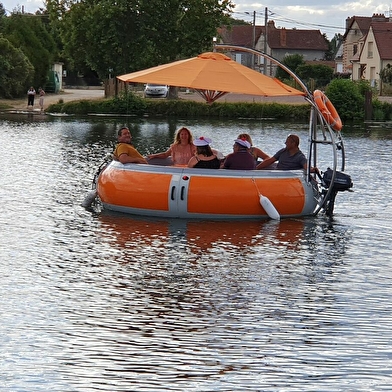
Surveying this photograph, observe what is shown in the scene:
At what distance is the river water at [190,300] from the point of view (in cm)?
925

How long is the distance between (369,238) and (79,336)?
25.9ft

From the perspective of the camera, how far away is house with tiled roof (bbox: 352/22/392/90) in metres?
87.4

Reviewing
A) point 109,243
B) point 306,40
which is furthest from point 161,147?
point 306,40

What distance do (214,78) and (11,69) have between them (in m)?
50.5

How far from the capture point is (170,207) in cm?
1811

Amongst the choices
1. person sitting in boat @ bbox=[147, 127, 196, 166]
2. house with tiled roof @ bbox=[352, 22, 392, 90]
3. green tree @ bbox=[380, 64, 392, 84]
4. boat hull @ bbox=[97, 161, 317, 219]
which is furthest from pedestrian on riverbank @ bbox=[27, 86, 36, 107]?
boat hull @ bbox=[97, 161, 317, 219]

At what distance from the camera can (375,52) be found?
89500mm

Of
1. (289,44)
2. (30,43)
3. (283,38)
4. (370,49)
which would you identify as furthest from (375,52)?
(283,38)

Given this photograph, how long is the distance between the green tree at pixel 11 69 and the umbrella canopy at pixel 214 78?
49.1 metres

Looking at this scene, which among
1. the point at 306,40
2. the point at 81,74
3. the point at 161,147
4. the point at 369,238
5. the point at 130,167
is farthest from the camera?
the point at 306,40

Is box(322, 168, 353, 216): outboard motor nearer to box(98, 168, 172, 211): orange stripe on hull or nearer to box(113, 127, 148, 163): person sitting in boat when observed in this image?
box(98, 168, 172, 211): orange stripe on hull

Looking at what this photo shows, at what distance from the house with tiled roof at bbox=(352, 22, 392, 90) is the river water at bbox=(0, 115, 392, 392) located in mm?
67506

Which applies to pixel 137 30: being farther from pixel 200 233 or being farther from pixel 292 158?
pixel 200 233

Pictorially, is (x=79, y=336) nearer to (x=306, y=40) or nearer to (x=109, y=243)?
(x=109, y=243)
